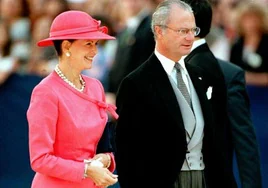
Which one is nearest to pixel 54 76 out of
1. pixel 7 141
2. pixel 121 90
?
pixel 121 90

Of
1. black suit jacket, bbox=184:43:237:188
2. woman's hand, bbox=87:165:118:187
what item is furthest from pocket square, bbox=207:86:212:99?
woman's hand, bbox=87:165:118:187

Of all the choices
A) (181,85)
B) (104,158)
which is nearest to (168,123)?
(181,85)

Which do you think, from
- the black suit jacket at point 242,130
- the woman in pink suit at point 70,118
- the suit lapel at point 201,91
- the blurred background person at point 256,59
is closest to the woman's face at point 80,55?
the woman in pink suit at point 70,118

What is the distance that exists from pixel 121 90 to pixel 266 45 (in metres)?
4.29

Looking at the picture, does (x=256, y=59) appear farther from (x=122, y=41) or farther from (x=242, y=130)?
(x=242, y=130)

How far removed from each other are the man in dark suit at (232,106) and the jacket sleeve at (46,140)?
143 cm

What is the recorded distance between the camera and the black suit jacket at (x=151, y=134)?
19.9 feet

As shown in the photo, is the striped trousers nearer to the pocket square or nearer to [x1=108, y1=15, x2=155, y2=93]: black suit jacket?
the pocket square

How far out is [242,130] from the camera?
6902 millimetres

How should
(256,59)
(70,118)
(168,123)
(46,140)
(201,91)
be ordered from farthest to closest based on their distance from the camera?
(256,59)
(201,91)
(168,123)
(70,118)
(46,140)

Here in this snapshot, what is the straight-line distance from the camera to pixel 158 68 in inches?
244

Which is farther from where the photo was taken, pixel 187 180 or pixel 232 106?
pixel 232 106

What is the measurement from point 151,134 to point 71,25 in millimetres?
871

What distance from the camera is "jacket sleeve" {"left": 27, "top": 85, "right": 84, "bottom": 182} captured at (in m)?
5.49
